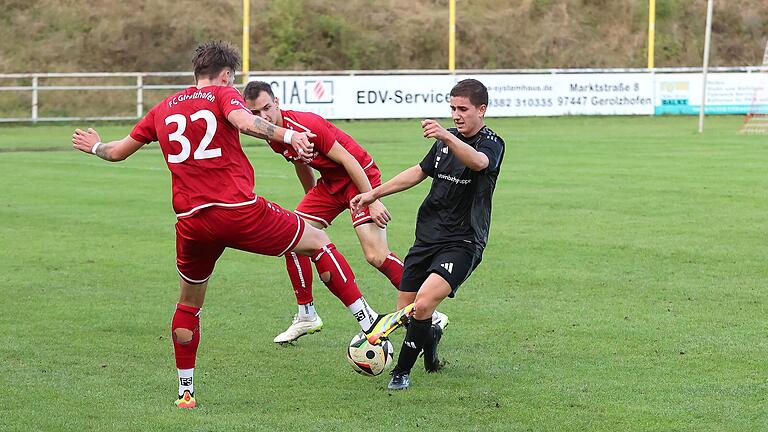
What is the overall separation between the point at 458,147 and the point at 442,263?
753mm

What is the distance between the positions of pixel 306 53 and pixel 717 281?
37817 millimetres

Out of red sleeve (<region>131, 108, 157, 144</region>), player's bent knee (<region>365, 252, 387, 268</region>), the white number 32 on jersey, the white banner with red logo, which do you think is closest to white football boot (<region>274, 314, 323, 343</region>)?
player's bent knee (<region>365, 252, 387, 268</region>)

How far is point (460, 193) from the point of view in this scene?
283 inches

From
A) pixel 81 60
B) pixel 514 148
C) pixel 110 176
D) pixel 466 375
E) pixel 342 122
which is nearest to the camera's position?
pixel 466 375

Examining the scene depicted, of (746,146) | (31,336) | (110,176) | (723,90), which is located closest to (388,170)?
(110,176)

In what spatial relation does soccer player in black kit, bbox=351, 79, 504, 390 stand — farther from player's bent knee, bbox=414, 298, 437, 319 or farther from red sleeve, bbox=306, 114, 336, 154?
red sleeve, bbox=306, 114, 336, 154

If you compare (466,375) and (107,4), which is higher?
(107,4)

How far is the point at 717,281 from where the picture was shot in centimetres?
1035

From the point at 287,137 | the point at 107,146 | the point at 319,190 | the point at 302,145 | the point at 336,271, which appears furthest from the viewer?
the point at 319,190

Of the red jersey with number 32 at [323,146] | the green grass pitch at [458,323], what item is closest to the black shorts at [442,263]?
the green grass pitch at [458,323]

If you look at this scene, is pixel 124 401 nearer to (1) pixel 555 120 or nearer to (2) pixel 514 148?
(2) pixel 514 148

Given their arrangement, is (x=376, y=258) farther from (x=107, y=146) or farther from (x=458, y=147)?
(x=107, y=146)

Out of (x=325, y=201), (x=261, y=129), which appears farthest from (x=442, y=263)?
(x=325, y=201)

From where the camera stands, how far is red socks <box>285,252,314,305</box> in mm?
8672
